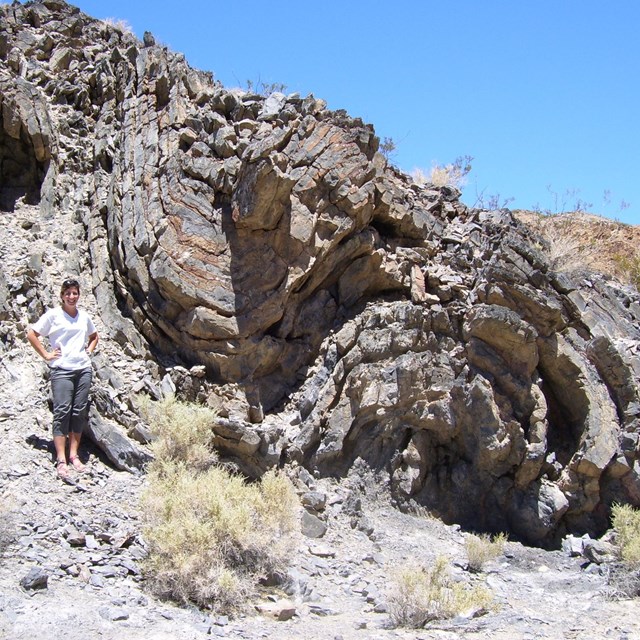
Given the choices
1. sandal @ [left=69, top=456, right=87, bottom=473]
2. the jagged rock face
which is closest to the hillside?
the jagged rock face

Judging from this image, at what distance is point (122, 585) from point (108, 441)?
2.24 m

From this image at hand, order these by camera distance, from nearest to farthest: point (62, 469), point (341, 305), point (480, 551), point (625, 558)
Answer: point (62, 469), point (625, 558), point (480, 551), point (341, 305)

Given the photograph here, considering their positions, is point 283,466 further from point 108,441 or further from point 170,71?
point 170,71

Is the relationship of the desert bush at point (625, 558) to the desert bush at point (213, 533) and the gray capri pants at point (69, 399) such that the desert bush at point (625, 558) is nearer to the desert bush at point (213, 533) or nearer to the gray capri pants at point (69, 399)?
the desert bush at point (213, 533)

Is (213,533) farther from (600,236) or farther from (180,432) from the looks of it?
(600,236)

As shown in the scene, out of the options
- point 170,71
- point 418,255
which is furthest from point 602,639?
point 170,71

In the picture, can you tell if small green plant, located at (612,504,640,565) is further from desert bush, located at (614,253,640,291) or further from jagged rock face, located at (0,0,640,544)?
desert bush, located at (614,253,640,291)

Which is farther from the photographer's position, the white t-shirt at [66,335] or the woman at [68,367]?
the white t-shirt at [66,335]

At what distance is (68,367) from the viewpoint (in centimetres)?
817

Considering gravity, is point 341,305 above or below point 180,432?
above

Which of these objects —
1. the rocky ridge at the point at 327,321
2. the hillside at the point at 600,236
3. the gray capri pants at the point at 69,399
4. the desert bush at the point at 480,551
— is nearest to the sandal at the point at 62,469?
the gray capri pants at the point at 69,399

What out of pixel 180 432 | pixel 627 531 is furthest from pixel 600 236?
pixel 180 432

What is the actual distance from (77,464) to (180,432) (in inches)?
50.4

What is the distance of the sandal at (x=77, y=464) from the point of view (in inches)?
313
